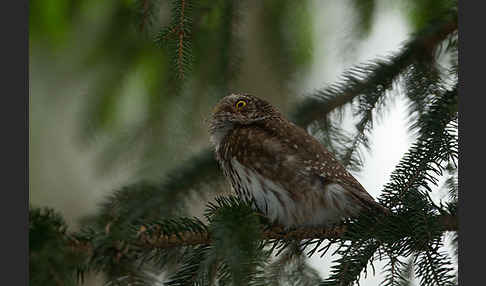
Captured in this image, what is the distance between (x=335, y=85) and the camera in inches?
84.7

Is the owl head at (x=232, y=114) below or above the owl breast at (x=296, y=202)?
above

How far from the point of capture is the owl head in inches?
79.4

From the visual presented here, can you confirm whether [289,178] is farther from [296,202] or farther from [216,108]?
[216,108]

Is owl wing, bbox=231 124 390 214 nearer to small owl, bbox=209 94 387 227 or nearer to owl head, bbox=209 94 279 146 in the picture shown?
small owl, bbox=209 94 387 227

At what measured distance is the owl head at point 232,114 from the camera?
6.61 ft

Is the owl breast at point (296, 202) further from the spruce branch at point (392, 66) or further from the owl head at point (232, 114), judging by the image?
the spruce branch at point (392, 66)

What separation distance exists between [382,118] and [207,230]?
38.9 inches

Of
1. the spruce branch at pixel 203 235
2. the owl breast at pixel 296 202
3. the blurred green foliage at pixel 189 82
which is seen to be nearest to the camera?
the spruce branch at pixel 203 235

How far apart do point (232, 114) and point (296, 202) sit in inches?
18.8

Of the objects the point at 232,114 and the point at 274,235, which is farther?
the point at 232,114

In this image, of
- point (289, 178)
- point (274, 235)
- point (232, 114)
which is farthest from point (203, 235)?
point (232, 114)

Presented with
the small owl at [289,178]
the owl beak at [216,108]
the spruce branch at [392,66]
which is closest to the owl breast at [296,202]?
the small owl at [289,178]

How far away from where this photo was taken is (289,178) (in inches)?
70.2

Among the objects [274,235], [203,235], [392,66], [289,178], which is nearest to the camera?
[203,235]
